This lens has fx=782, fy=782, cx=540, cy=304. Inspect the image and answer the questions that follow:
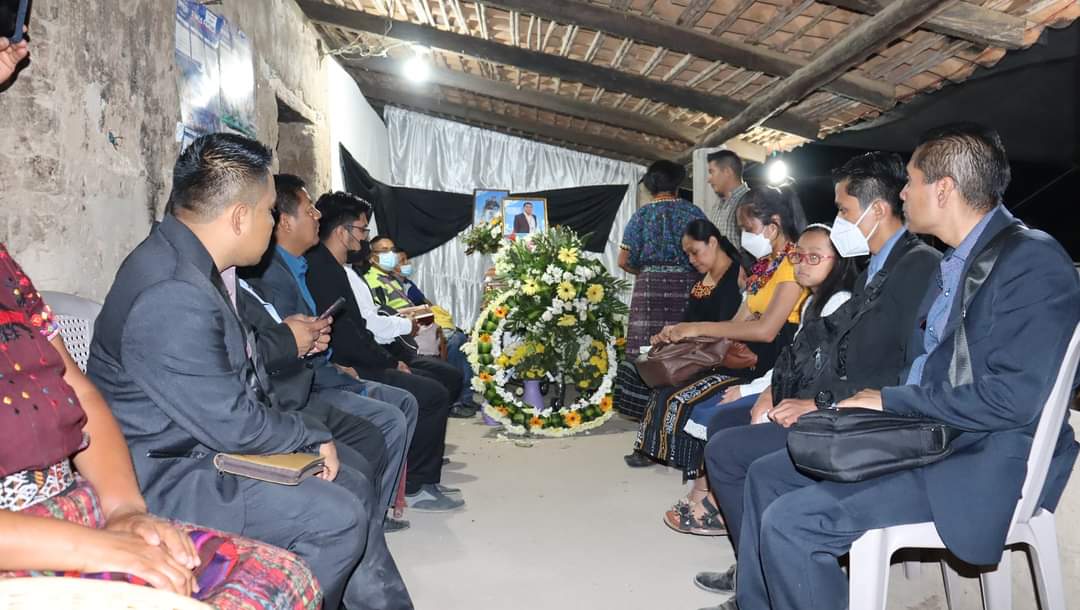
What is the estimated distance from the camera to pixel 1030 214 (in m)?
5.10

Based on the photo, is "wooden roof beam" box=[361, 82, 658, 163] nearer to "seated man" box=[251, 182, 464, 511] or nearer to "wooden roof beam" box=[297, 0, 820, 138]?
"wooden roof beam" box=[297, 0, 820, 138]

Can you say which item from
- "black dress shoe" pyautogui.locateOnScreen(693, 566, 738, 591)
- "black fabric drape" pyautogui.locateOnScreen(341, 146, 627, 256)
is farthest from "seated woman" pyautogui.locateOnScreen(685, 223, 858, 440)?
"black fabric drape" pyautogui.locateOnScreen(341, 146, 627, 256)

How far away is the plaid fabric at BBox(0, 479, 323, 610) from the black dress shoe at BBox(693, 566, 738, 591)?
161 centimetres

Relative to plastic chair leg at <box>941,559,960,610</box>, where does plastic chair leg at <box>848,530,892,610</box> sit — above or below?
above

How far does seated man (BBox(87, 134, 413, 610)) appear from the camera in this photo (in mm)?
1780

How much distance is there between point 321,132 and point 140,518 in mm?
5723

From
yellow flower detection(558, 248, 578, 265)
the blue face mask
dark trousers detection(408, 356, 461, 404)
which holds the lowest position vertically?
dark trousers detection(408, 356, 461, 404)

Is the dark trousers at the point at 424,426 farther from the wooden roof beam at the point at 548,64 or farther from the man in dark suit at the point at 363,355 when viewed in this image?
the wooden roof beam at the point at 548,64

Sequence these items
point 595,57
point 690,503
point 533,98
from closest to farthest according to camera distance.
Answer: point 690,503 → point 595,57 → point 533,98

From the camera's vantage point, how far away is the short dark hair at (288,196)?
324 cm

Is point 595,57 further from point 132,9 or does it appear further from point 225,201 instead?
point 225,201

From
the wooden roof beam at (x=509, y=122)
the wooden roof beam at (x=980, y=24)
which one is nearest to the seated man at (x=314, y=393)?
the wooden roof beam at (x=980, y=24)

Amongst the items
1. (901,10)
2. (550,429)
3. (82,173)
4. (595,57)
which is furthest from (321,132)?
(901,10)

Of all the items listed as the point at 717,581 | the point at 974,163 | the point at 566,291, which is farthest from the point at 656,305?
the point at 974,163
